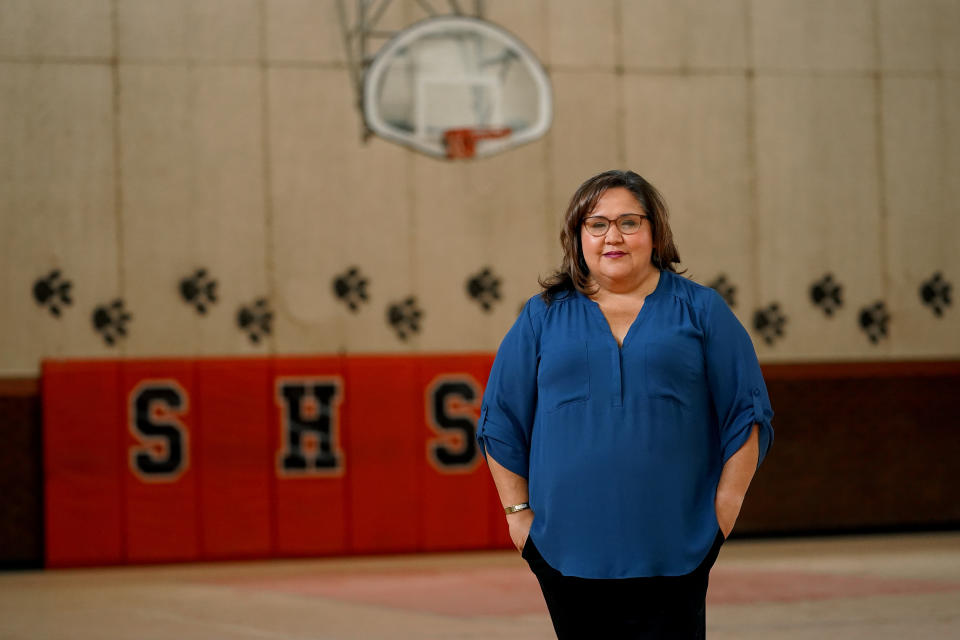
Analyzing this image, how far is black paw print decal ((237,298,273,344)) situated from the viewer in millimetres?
9773

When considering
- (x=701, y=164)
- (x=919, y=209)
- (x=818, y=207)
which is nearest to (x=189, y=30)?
(x=701, y=164)

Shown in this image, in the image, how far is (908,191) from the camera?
35.2 feet

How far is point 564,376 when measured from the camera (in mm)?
2623

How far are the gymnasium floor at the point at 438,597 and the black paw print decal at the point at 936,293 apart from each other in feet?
7.21

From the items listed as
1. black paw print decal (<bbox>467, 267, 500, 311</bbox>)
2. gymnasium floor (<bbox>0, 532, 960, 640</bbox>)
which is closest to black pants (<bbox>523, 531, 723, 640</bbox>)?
gymnasium floor (<bbox>0, 532, 960, 640</bbox>)

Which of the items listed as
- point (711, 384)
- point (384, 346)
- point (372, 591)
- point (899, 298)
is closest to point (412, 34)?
point (384, 346)

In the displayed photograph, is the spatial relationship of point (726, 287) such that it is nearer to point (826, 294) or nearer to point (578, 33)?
point (826, 294)

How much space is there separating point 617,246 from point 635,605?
838 millimetres

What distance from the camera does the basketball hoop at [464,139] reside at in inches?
371

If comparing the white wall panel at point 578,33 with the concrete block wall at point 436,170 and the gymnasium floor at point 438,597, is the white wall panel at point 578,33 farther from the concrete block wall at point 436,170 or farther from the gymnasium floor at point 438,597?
the gymnasium floor at point 438,597

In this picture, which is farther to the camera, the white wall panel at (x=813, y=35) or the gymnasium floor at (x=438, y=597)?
the white wall panel at (x=813, y=35)

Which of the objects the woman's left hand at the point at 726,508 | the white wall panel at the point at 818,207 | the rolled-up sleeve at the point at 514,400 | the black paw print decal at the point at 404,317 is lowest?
the woman's left hand at the point at 726,508

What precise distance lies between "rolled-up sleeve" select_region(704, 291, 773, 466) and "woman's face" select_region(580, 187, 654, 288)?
205 mm

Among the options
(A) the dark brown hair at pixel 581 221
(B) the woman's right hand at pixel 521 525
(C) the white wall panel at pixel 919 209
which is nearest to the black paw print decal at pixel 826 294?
(C) the white wall panel at pixel 919 209
